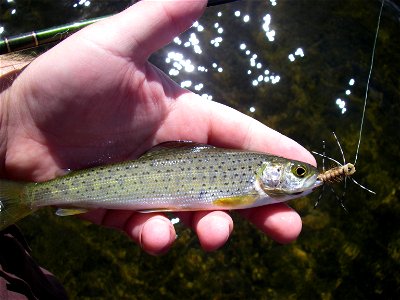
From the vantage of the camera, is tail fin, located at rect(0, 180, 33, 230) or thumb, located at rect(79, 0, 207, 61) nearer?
thumb, located at rect(79, 0, 207, 61)

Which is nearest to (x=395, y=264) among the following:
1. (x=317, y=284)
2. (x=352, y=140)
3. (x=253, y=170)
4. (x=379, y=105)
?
(x=317, y=284)

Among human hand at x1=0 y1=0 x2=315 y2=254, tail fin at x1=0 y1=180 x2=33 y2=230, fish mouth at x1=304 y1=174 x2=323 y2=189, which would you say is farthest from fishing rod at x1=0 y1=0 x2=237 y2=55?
fish mouth at x1=304 y1=174 x2=323 y2=189

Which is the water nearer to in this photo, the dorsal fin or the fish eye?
the dorsal fin

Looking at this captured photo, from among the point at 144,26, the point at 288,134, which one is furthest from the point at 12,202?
the point at 288,134

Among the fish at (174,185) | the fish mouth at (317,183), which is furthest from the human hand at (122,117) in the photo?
the fish mouth at (317,183)

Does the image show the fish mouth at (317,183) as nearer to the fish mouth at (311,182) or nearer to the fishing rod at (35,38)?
the fish mouth at (311,182)

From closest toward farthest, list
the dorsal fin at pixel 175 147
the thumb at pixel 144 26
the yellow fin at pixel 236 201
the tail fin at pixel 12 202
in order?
the thumb at pixel 144 26
the tail fin at pixel 12 202
the yellow fin at pixel 236 201
the dorsal fin at pixel 175 147
